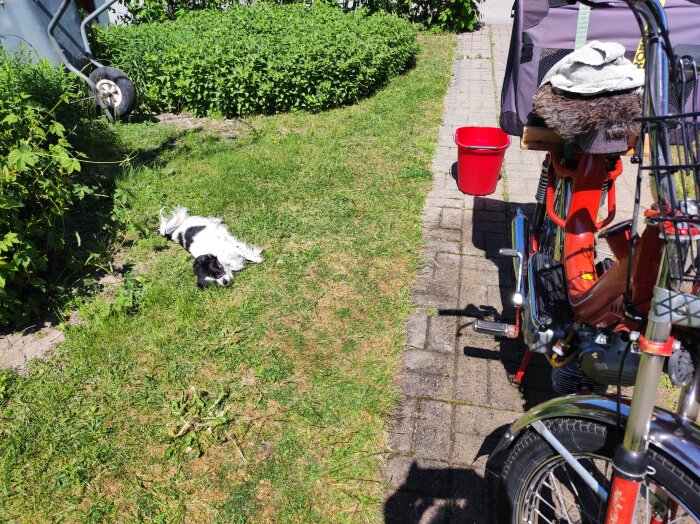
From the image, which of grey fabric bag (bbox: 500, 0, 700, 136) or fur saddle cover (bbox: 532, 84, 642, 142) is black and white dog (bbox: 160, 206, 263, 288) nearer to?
grey fabric bag (bbox: 500, 0, 700, 136)

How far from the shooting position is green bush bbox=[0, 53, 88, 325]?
10.8 feet

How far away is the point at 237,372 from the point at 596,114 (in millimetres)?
2408

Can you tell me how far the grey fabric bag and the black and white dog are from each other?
90.7 inches

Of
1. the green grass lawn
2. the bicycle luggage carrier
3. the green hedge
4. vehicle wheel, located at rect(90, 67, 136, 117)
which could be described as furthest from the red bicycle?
vehicle wheel, located at rect(90, 67, 136, 117)

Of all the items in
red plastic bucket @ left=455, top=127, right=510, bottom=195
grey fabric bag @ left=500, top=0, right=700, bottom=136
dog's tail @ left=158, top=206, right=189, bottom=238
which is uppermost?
grey fabric bag @ left=500, top=0, right=700, bottom=136

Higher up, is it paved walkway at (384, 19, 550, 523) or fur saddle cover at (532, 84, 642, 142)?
fur saddle cover at (532, 84, 642, 142)

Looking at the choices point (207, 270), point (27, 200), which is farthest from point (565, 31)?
point (27, 200)

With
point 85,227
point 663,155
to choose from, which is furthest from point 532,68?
point 85,227

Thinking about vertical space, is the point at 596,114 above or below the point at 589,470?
above

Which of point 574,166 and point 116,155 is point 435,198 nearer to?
point 574,166

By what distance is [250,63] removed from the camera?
660 cm

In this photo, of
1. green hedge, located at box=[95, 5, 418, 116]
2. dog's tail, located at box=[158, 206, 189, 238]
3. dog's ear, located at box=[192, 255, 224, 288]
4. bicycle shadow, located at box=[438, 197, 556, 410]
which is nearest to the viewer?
bicycle shadow, located at box=[438, 197, 556, 410]

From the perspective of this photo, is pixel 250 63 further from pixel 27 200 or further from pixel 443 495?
pixel 443 495

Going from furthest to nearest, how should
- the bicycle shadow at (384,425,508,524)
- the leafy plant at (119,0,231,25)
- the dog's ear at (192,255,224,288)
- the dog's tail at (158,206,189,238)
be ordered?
1. the leafy plant at (119,0,231,25)
2. the dog's tail at (158,206,189,238)
3. the dog's ear at (192,255,224,288)
4. the bicycle shadow at (384,425,508,524)
